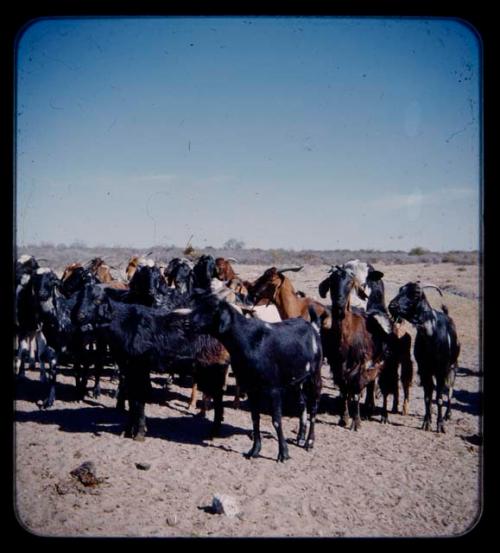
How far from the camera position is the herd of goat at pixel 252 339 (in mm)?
7086

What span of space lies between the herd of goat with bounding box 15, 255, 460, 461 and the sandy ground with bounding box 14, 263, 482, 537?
0.39 meters

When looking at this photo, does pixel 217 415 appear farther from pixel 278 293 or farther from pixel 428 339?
pixel 428 339

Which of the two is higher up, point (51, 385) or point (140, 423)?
point (51, 385)

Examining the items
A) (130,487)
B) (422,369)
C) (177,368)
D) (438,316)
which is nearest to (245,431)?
(177,368)

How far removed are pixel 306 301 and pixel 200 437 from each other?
362cm

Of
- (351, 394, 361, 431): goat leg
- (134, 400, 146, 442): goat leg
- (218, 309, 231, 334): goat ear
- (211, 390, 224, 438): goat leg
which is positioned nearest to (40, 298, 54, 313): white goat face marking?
(134, 400, 146, 442): goat leg

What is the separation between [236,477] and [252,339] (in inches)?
73.2

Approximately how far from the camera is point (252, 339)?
698 centimetres

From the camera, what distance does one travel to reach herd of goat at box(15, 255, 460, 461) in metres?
7.09

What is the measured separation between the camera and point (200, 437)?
794 cm

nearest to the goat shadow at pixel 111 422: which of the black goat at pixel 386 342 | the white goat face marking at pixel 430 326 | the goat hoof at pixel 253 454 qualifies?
the goat hoof at pixel 253 454

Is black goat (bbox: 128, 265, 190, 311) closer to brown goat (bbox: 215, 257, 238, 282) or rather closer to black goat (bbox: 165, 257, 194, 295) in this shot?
brown goat (bbox: 215, 257, 238, 282)

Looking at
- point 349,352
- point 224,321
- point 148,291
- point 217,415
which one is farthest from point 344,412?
point 148,291

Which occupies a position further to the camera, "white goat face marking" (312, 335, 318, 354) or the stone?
"white goat face marking" (312, 335, 318, 354)
